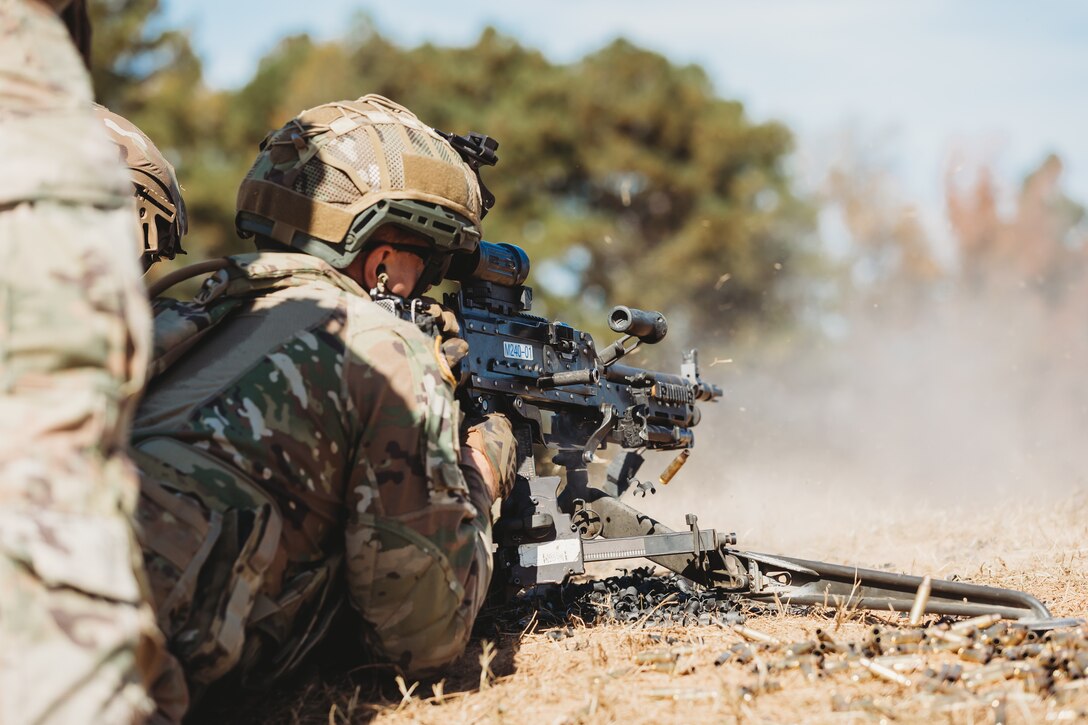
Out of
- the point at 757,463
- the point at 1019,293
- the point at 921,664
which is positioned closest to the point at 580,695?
A: the point at 921,664

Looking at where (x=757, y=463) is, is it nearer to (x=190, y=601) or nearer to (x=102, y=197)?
(x=190, y=601)

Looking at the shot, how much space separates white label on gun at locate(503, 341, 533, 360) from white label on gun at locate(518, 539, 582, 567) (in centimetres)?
106


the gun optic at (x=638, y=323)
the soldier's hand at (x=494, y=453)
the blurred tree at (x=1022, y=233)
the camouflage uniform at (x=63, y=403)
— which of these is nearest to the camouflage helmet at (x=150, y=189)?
the soldier's hand at (x=494, y=453)

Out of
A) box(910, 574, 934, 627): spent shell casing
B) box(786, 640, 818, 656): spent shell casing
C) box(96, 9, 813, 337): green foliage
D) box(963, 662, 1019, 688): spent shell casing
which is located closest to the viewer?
box(963, 662, 1019, 688): spent shell casing

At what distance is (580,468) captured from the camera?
19.7 ft

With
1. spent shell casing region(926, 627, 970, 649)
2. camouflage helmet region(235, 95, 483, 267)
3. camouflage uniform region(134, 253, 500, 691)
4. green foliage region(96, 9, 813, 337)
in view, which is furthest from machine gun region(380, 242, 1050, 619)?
green foliage region(96, 9, 813, 337)

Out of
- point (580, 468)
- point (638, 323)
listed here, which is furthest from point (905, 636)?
point (638, 323)

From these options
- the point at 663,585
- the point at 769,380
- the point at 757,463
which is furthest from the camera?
the point at 769,380

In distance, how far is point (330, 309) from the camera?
3.46 meters

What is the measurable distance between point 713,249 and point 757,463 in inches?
467

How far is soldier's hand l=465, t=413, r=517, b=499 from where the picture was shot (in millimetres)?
4391

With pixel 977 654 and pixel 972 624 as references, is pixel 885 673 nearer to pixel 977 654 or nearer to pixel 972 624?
pixel 977 654

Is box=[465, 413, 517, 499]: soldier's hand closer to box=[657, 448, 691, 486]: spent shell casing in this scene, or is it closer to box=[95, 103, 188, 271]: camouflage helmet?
box=[95, 103, 188, 271]: camouflage helmet

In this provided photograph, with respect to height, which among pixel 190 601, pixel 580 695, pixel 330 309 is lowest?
pixel 580 695
